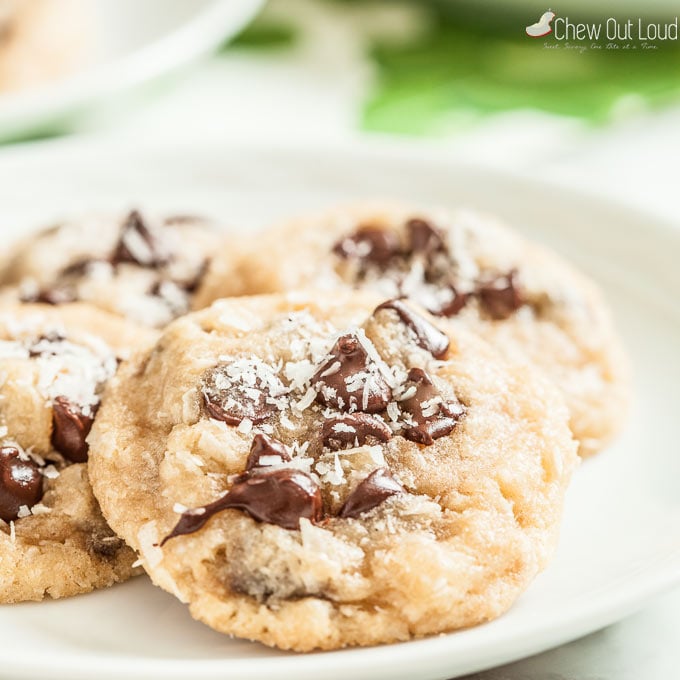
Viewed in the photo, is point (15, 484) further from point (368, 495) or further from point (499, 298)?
point (499, 298)

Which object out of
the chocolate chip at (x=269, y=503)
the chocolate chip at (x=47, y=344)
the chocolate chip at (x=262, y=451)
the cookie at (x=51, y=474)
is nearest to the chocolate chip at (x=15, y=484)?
the cookie at (x=51, y=474)

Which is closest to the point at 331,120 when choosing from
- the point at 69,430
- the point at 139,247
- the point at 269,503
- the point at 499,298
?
the point at 139,247

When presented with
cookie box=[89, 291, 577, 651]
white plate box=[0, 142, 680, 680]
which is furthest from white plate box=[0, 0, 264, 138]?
cookie box=[89, 291, 577, 651]

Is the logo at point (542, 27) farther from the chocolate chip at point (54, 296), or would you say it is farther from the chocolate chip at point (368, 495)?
the chocolate chip at point (368, 495)

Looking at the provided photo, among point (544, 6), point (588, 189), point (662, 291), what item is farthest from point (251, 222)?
point (544, 6)

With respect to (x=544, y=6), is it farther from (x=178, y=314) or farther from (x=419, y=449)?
(x=419, y=449)

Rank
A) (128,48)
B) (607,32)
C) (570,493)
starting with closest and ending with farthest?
(570,493)
(128,48)
(607,32)
